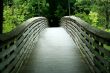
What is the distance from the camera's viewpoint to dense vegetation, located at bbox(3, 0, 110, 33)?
1380 inches

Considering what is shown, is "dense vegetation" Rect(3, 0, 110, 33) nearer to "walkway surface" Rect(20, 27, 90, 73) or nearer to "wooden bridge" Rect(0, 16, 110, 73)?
"walkway surface" Rect(20, 27, 90, 73)

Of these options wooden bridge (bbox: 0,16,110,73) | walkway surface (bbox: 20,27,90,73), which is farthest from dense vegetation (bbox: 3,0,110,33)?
wooden bridge (bbox: 0,16,110,73)

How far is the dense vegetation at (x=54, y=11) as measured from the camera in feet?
115

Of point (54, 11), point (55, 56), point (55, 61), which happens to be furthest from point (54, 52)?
point (54, 11)

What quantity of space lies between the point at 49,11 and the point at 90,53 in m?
42.3

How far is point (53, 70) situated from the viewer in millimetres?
8656

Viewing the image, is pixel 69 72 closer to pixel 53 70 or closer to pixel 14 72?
pixel 53 70

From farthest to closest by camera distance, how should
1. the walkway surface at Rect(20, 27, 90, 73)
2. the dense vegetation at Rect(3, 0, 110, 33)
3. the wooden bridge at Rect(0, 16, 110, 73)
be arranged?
1. the dense vegetation at Rect(3, 0, 110, 33)
2. the walkway surface at Rect(20, 27, 90, 73)
3. the wooden bridge at Rect(0, 16, 110, 73)

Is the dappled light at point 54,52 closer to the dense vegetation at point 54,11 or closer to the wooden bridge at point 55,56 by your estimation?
the wooden bridge at point 55,56

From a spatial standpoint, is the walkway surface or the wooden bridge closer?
the wooden bridge

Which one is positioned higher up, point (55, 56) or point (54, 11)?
point (54, 11)

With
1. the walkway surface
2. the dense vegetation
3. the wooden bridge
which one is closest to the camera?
the wooden bridge

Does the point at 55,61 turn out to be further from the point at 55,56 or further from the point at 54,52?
the point at 54,52

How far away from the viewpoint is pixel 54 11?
166ft
